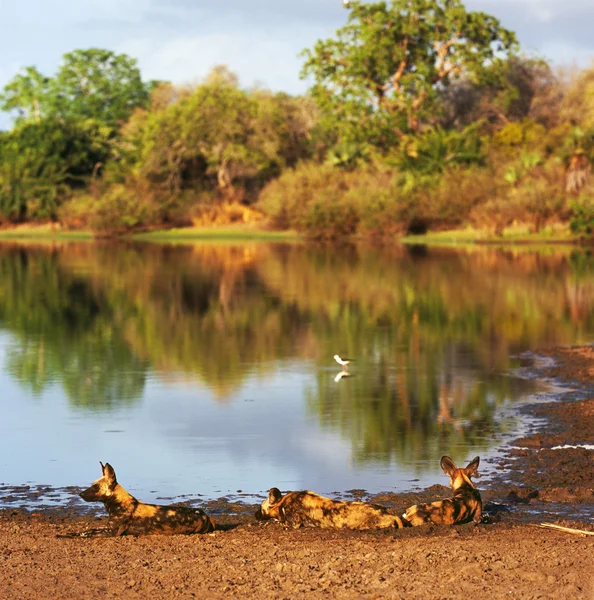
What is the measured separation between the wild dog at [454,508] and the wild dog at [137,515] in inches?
54.8

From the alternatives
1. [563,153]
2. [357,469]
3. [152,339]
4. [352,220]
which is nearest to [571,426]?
[357,469]

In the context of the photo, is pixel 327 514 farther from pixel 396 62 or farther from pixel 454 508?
pixel 396 62

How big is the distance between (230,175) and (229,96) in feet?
16.6

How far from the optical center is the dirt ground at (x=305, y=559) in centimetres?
640

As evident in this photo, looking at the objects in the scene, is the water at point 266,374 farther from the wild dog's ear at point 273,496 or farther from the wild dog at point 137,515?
the wild dog at point 137,515

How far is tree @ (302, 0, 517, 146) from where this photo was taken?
68625mm

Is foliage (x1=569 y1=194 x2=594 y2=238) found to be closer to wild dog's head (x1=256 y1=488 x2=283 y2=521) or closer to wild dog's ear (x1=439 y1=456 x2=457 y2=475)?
wild dog's ear (x1=439 y1=456 x2=457 y2=475)

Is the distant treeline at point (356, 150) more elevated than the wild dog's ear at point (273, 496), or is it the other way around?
the distant treeline at point (356, 150)

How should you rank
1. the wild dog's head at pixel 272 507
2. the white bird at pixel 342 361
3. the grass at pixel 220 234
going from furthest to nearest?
the grass at pixel 220 234, the white bird at pixel 342 361, the wild dog's head at pixel 272 507

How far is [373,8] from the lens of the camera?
227 feet

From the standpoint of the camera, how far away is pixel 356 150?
6781 cm

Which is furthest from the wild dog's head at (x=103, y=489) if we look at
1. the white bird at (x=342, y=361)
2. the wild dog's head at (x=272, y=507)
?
the white bird at (x=342, y=361)

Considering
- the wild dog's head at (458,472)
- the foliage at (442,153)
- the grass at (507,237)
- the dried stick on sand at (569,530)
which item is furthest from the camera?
the foliage at (442,153)

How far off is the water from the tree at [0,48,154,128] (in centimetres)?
6614
